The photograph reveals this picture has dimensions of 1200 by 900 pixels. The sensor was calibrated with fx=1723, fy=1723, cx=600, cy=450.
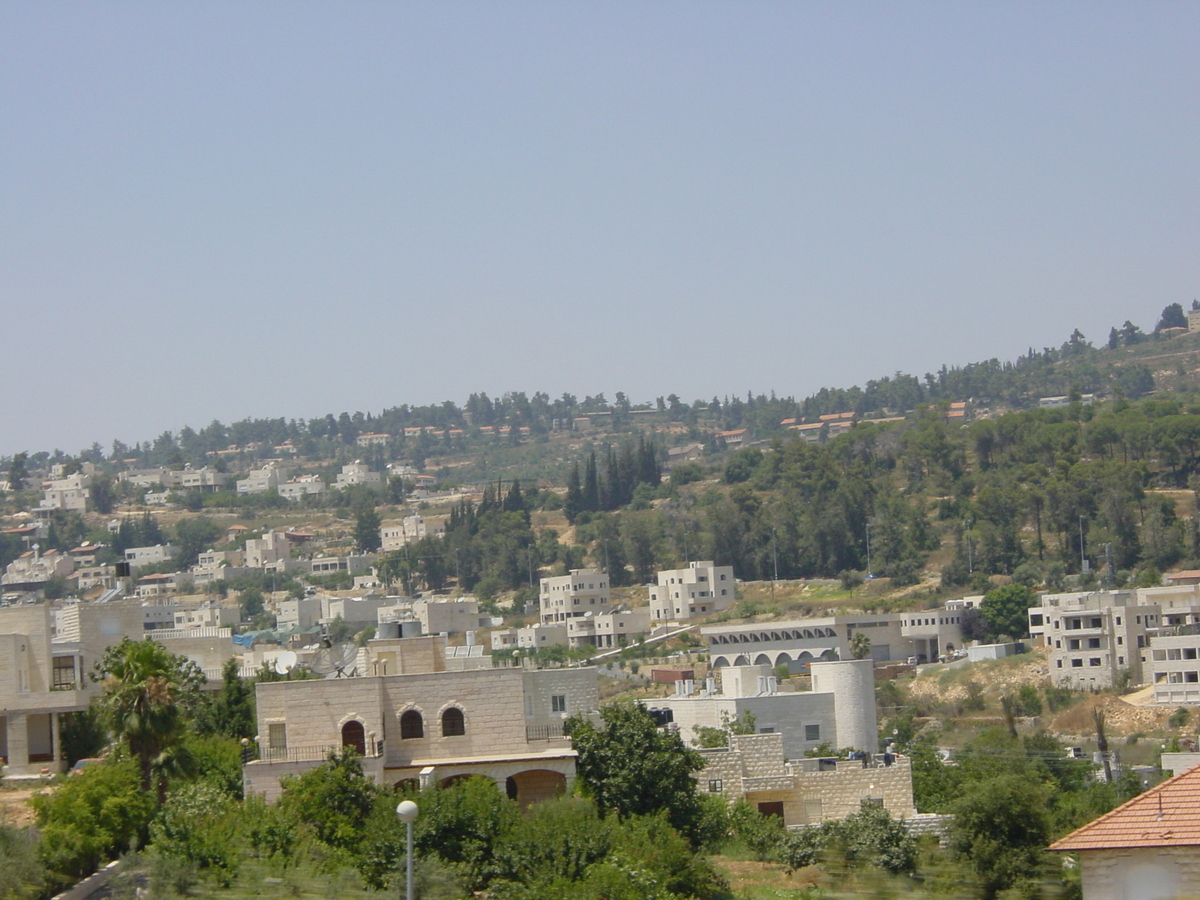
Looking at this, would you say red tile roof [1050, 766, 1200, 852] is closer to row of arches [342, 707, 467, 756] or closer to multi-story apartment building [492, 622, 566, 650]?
row of arches [342, 707, 467, 756]

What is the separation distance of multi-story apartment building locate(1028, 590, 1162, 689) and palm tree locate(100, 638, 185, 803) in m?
59.0

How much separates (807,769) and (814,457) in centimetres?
10929

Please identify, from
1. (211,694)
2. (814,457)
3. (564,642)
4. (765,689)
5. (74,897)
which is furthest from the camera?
(814,457)

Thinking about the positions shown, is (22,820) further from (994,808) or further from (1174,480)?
(1174,480)

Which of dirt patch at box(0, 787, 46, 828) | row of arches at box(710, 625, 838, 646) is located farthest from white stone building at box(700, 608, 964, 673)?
dirt patch at box(0, 787, 46, 828)

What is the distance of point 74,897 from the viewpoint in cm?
2222

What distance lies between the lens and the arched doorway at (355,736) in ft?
96.5

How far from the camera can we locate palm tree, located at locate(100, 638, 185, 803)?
28375mm

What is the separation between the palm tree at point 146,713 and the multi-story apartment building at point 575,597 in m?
92.1

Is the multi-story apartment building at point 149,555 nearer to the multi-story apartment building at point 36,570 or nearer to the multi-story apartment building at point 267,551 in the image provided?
the multi-story apartment building at point 36,570

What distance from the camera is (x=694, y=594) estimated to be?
115750mm

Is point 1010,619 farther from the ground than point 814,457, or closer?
closer

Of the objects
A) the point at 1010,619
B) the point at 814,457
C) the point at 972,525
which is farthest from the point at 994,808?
the point at 814,457

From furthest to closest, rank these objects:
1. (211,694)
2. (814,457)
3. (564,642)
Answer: (814,457) < (564,642) < (211,694)
